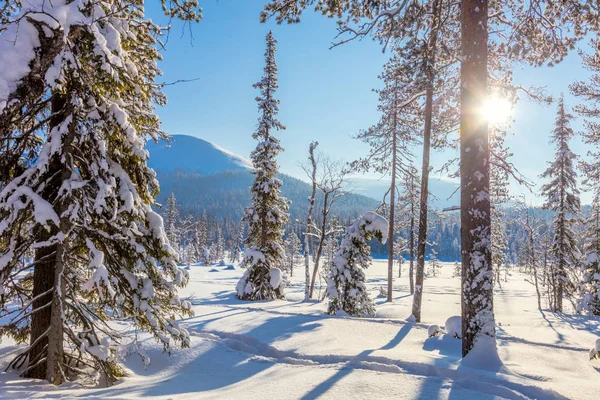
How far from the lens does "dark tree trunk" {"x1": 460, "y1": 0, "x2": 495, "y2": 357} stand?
219 inches

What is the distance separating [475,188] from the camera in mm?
5754

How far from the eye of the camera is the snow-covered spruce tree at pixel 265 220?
19500 millimetres

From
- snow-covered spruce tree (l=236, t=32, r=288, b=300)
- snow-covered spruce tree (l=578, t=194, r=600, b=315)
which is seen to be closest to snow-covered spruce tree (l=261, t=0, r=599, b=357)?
snow-covered spruce tree (l=236, t=32, r=288, b=300)

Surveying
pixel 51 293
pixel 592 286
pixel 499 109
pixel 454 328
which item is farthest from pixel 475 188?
pixel 592 286

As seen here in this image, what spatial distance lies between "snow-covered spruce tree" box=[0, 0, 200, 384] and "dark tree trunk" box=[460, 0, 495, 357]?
4.97 metres

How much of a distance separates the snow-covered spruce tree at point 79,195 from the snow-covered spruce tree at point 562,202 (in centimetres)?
2924

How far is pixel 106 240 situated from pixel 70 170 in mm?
1220

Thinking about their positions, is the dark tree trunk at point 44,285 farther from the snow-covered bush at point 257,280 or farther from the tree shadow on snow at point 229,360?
the snow-covered bush at point 257,280

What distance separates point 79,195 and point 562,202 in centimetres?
3122

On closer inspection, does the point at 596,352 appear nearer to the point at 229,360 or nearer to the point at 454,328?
the point at 454,328

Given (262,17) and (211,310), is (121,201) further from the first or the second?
(211,310)

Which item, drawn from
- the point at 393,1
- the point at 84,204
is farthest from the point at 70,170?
the point at 393,1

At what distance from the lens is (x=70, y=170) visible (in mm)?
4777

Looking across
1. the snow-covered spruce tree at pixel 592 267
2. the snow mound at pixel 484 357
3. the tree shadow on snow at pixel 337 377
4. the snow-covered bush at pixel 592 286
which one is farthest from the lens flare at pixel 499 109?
the snow-covered bush at pixel 592 286
